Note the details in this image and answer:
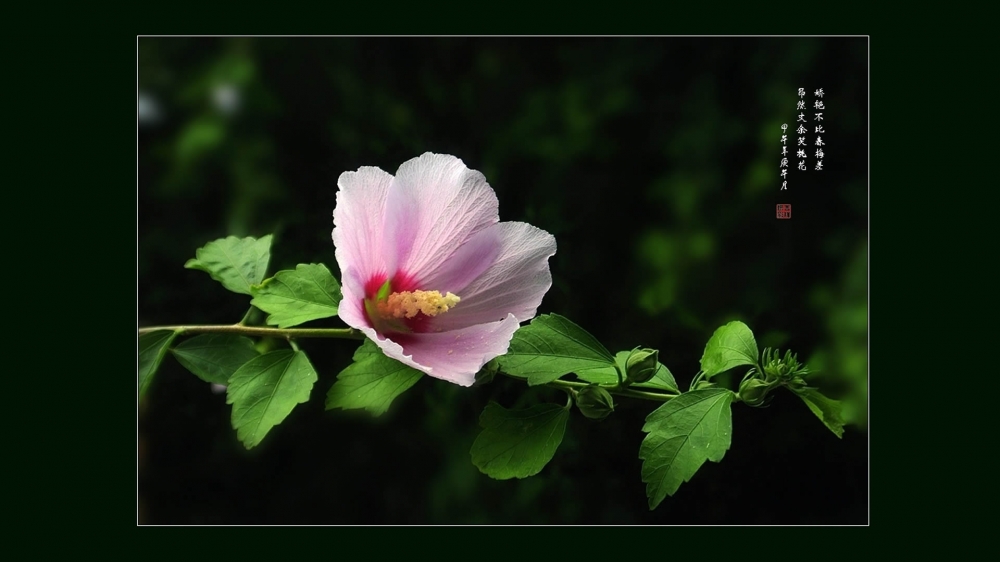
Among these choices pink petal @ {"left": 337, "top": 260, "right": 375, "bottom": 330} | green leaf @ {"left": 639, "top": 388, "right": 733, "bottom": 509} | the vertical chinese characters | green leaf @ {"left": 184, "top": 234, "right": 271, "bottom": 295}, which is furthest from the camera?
the vertical chinese characters

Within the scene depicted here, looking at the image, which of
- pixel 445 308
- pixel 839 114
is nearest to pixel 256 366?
pixel 445 308

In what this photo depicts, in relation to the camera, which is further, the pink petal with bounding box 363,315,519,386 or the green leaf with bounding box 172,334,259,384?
the green leaf with bounding box 172,334,259,384

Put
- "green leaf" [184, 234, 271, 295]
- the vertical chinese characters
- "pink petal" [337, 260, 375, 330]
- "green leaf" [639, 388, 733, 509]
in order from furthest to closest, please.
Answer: the vertical chinese characters < "green leaf" [184, 234, 271, 295] < "green leaf" [639, 388, 733, 509] < "pink petal" [337, 260, 375, 330]

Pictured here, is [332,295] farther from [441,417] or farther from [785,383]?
[785,383]

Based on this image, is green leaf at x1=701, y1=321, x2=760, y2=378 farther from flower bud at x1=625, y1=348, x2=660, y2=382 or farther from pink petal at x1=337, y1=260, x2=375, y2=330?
pink petal at x1=337, y1=260, x2=375, y2=330

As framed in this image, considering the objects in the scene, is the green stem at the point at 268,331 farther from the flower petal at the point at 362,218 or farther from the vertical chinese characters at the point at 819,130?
the vertical chinese characters at the point at 819,130

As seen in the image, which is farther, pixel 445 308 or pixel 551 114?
pixel 551 114

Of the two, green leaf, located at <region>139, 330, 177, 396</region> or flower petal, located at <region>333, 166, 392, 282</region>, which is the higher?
flower petal, located at <region>333, 166, 392, 282</region>

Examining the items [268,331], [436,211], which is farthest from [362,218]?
[268,331]

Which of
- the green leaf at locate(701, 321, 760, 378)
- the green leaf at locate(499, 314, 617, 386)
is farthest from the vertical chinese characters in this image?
the green leaf at locate(499, 314, 617, 386)
